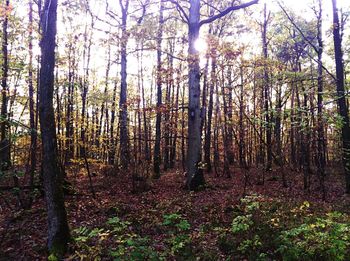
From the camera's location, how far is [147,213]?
340 inches

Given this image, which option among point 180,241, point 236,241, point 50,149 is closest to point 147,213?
point 180,241

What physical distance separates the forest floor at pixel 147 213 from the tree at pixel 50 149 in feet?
1.31

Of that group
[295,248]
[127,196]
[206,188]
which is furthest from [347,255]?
[127,196]

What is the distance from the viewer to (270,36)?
912 inches

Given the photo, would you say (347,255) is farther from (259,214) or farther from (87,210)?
(87,210)

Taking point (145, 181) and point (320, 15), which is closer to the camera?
point (145, 181)

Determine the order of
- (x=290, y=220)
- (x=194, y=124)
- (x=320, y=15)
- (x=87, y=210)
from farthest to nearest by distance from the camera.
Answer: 1. (x=320, y=15)
2. (x=194, y=124)
3. (x=87, y=210)
4. (x=290, y=220)

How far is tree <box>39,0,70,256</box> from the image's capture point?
5.94 metres

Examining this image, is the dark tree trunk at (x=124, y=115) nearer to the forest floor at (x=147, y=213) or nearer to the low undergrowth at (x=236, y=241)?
the forest floor at (x=147, y=213)

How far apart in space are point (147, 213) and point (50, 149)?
3.83 metres

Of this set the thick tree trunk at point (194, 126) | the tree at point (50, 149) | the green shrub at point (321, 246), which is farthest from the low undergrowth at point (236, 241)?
the thick tree trunk at point (194, 126)

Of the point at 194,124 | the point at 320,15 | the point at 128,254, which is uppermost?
the point at 320,15

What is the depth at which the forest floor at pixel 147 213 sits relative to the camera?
6.45 m

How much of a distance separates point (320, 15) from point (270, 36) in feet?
17.4
